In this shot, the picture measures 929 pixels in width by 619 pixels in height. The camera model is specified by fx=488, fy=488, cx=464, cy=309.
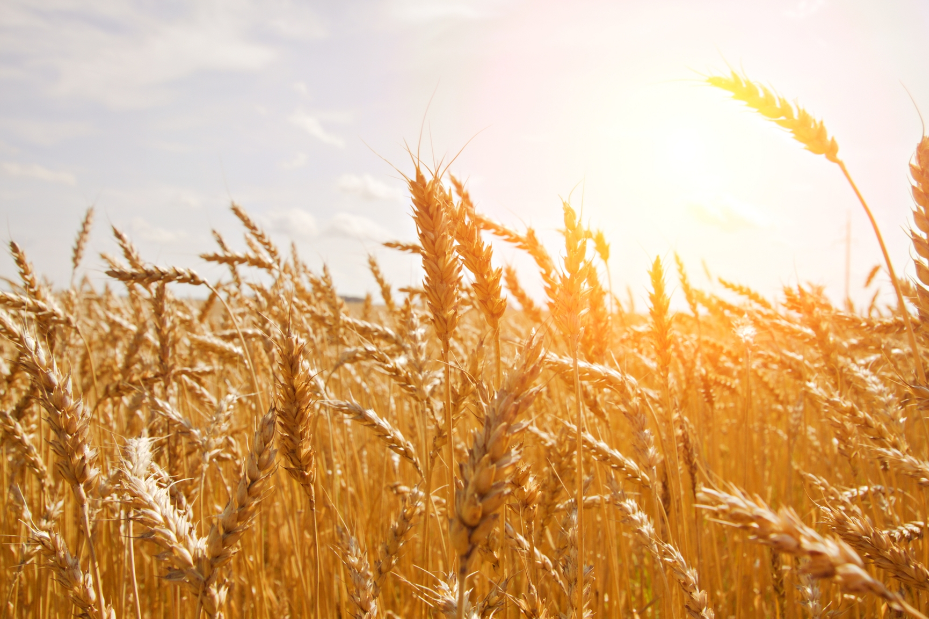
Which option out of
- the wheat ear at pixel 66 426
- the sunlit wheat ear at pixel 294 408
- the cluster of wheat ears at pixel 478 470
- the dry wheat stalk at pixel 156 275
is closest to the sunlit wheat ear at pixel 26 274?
the cluster of wheat ears at pixel 478 470

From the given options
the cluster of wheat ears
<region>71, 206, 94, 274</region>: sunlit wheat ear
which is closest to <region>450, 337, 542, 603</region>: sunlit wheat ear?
the cluster of wheat ears

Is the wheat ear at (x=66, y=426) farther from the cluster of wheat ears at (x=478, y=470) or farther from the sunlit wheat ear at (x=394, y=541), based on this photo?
the sunlit wheat ear at (x=394, y=541)

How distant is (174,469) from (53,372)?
75 cm

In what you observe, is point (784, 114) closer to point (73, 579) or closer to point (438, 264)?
point (438, 264)

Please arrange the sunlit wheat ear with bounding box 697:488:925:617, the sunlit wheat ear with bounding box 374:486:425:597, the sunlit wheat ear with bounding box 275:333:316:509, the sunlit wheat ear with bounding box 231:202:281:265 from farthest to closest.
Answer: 1. the sunlit wheat ear with bounding box 231:202:281:265
2. the sunlit wheat ear with bounding box 374:486:425:597
3. the sunlit wheat ear with bounding box 275:333:316:509
4. the sunlit wheat ear with bounding box 697:488:925:617

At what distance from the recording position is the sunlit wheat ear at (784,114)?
52.2 inches

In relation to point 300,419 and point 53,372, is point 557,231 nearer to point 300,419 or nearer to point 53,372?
Result: point 300,419

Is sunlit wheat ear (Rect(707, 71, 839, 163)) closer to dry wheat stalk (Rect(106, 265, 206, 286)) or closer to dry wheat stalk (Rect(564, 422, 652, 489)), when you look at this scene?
dry wheat stalk (Rect(564, 422, 652, 489))

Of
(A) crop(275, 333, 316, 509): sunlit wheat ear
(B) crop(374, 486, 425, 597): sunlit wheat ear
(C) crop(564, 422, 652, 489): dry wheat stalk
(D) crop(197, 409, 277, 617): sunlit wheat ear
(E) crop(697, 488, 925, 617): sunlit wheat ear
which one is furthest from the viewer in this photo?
(C) crop(564, 422, 652, 489): dry wheat stalk

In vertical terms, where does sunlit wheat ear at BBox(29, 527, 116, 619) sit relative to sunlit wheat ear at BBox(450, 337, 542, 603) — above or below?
below

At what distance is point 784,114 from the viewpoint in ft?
4.54

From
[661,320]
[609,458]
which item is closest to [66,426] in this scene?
[609,458]

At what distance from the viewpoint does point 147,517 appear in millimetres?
982

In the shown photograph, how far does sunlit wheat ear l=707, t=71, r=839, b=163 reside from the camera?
133 cm
